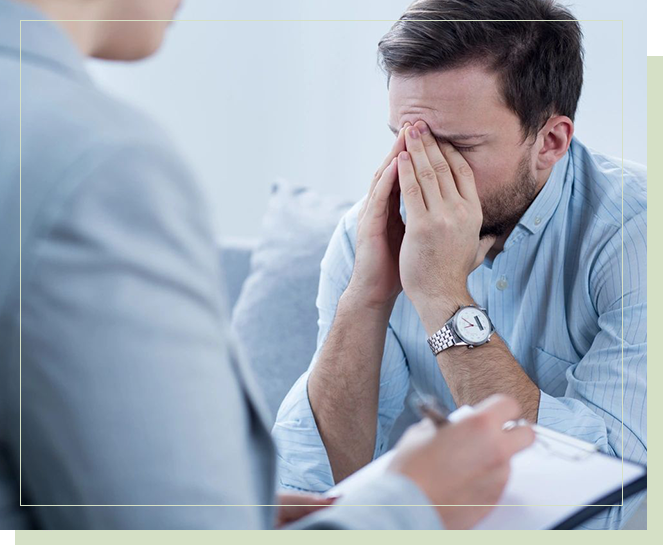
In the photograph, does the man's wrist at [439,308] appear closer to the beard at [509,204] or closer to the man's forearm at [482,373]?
the man's forearm at [482,373]

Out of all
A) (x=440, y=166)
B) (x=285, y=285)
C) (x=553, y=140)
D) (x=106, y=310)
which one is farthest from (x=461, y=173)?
(x=106, y=310)

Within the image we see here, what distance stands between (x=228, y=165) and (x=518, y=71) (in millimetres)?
404

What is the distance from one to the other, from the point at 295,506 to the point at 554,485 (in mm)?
219

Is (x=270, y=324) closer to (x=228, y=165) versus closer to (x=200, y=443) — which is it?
(x=228, y=165)

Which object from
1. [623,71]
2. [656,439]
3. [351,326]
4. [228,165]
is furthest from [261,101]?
[656,439]

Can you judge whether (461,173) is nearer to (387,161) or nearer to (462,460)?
(387,161)

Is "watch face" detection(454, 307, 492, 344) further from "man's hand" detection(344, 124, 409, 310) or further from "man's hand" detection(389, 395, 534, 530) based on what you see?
"man's hand" detection(389, 395, 534, 530)

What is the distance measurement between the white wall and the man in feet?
0.10

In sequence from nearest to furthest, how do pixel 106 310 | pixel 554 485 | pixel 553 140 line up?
pixel 106 310 → pixel 554 485 → pixel 553 140

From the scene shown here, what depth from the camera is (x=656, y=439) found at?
0.99 meters

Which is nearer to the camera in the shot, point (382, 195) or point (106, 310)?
point (106, 310)

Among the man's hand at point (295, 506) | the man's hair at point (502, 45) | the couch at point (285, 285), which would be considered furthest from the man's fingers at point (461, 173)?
the man's hand at point (295, 506)

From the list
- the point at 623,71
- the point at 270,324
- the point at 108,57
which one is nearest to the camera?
the point at 108,57

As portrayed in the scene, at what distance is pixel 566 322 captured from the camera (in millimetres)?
1044
